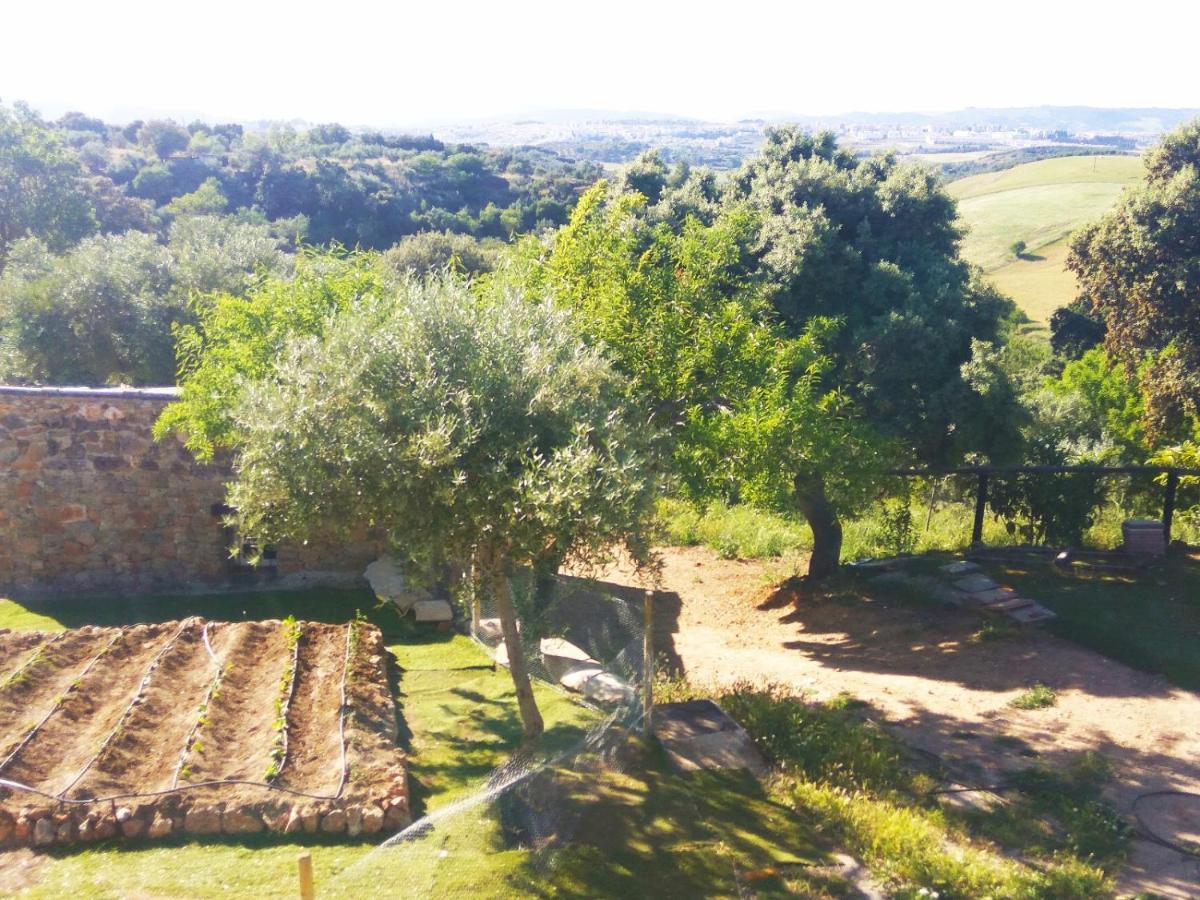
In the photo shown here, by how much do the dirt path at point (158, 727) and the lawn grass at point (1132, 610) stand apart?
10557 mm

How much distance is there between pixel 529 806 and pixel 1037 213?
79.7 meters

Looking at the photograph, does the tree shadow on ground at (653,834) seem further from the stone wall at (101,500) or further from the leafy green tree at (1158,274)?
the leafy green tree at (1158,274)

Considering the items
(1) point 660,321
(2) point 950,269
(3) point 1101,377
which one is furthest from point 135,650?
(3) point 1101,377

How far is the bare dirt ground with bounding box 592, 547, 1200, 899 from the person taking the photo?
9.07m

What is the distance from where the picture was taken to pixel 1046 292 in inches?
2137

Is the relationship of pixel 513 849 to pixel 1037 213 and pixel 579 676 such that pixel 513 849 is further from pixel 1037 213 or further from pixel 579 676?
pixel 1037 213

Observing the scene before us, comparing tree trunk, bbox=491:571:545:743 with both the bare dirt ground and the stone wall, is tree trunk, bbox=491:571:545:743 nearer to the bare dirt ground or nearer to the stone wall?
the bare dirt ground

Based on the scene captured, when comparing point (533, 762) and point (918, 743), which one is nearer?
point (533, 762)

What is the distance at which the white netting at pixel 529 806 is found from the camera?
7203 millimetres

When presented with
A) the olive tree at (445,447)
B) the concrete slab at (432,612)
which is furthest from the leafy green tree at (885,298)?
the olive tree at (445,447)

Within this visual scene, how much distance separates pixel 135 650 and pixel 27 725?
209 centimetres

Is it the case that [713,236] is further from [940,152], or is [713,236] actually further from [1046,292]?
[940,152]

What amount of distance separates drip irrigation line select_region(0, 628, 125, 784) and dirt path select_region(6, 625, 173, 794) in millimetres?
22

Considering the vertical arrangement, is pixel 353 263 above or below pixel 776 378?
above
